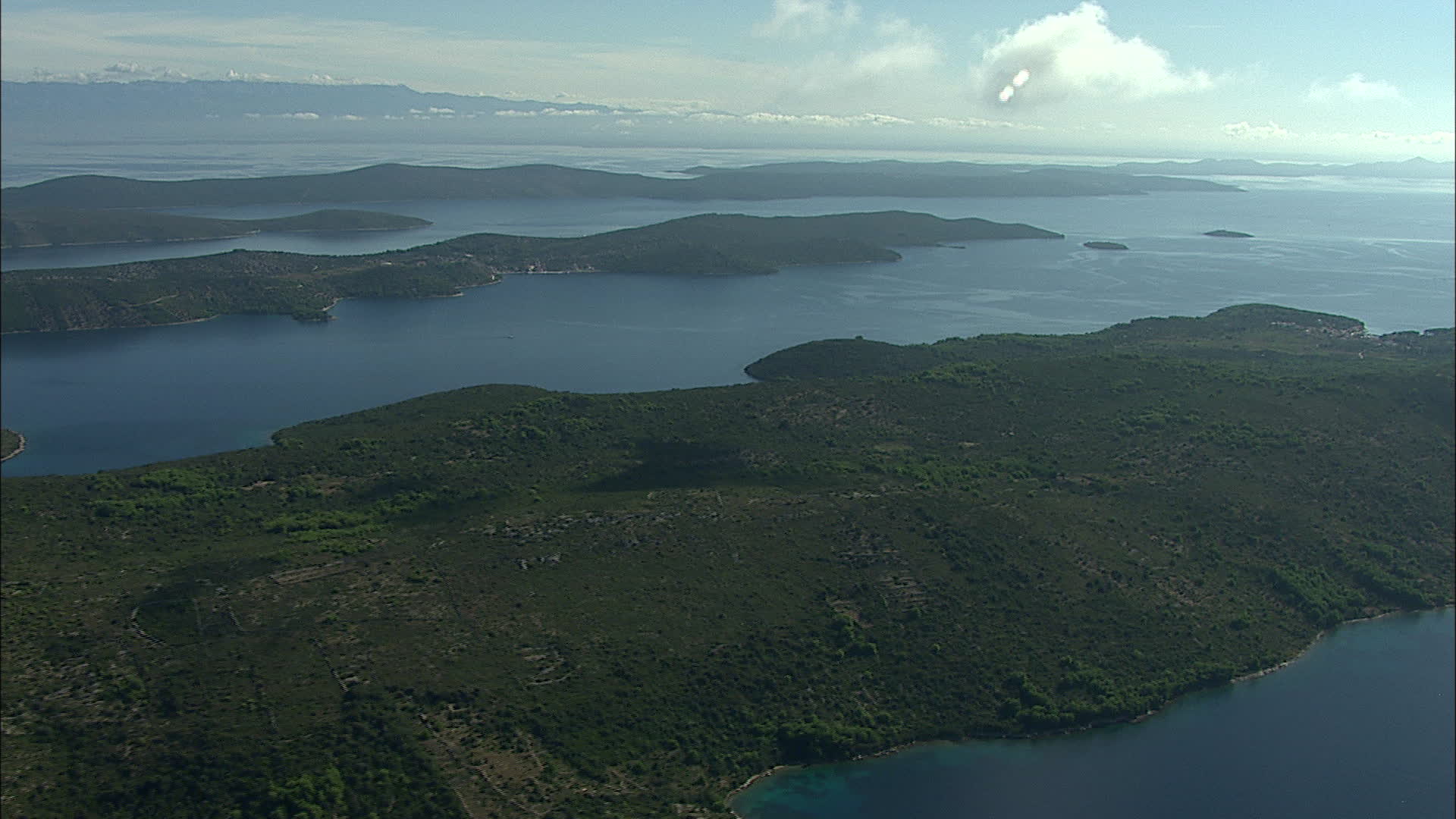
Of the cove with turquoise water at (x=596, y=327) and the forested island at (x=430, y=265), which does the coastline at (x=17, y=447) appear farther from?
the forested island at (x=430, y=265)

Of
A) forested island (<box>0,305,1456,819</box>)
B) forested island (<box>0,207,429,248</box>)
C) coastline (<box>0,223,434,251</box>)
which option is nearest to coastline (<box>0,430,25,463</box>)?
forested island (<box>0,305,1456,819</box>)

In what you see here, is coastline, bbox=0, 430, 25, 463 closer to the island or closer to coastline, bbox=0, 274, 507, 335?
the island

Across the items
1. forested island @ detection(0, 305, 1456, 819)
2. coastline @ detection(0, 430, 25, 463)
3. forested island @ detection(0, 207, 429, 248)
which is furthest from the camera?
forested island @ detection(0, 207, 429, 248)

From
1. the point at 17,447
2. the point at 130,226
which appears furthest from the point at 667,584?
the point at 130,226

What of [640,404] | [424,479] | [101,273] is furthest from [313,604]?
[101,273]

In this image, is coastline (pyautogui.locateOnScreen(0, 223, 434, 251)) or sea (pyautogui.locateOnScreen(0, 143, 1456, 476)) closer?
sea (pyautogui.locateOnScreen(0, 143, 1456, 476))

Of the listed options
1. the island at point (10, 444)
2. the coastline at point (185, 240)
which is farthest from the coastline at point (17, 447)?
the coastline at point (185, 240)

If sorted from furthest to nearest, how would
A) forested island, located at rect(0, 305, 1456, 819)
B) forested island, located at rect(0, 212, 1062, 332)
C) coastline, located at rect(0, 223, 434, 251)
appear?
coastline, located at rect(0, 223, 434, 251)
forested island, located at rect(0, 212, 1062, 332)
forested island, located at rect(0, 305, 1456, 819)
